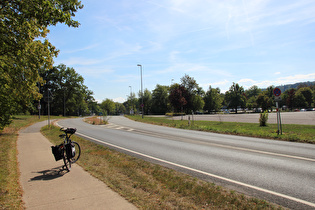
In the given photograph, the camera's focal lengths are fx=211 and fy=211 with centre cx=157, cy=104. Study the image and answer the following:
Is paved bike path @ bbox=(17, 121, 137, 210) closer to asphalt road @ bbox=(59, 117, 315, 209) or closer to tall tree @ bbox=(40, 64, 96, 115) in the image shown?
asphalt road @ bbox=(59, 117, 315, 209)

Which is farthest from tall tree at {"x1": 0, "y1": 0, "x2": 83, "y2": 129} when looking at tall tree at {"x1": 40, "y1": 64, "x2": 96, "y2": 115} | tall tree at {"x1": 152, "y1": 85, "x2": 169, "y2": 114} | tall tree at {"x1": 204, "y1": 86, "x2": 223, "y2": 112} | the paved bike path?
tall tree at {"x1": 204, "y1": 86, "x2": 223, "y2": 112}

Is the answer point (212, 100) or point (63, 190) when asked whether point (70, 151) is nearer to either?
point (63, 190)

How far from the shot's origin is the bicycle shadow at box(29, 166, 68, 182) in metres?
5.11

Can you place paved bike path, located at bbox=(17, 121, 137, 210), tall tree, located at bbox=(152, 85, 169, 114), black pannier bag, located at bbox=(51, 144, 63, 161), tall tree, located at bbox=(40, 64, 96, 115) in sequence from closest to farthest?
paved bike path, located at bbox=(17, 121, 137, 210) < black pannier bag, located at bbox=(51, 144, 63, 161) < tall tree, located at bbox=(40, 64, 96, 115) < tall tree, located at bbox=(152, 85, 169, 114)

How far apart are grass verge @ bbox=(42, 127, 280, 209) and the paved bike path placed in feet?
0.76

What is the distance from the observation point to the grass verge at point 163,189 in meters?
3.74

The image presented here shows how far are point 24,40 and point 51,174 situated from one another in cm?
466

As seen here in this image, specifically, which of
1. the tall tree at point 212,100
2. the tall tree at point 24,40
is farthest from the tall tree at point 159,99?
the tall tree at point 24,40

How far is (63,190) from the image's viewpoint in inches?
171

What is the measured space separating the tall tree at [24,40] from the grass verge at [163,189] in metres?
4.39

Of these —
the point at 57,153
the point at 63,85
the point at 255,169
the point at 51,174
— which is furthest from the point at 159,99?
the point at 51,174

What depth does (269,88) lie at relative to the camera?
97.3 meters

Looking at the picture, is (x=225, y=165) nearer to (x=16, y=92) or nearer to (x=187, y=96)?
(x=16, y=92)

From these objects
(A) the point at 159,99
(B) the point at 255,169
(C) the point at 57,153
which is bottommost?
(B) the point at 255,169
